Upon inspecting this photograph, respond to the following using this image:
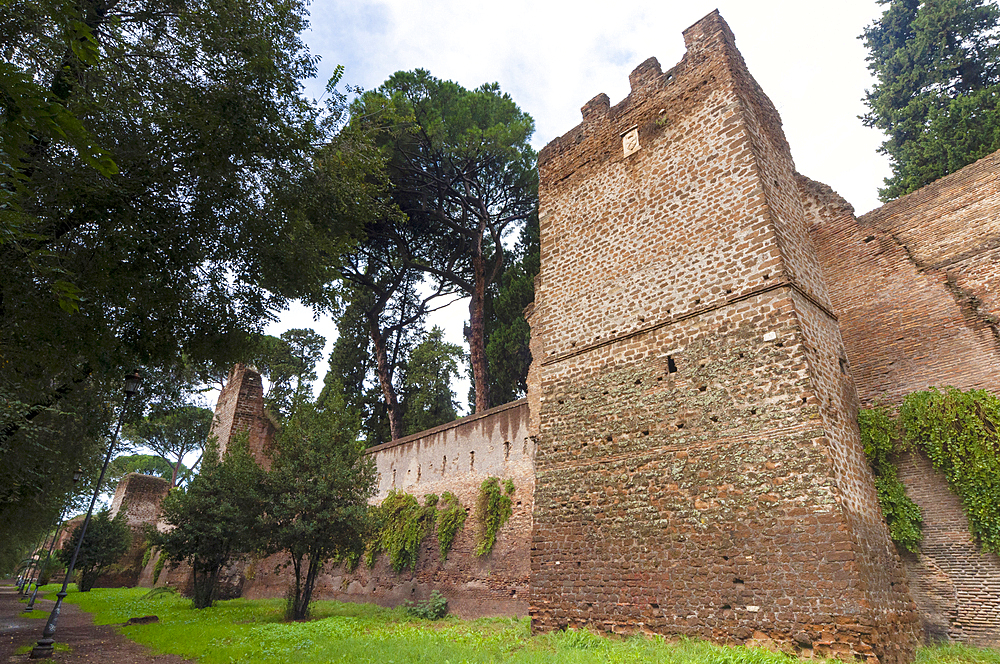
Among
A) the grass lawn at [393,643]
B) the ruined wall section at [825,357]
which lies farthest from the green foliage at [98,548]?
the ruined wall section at [825,357]

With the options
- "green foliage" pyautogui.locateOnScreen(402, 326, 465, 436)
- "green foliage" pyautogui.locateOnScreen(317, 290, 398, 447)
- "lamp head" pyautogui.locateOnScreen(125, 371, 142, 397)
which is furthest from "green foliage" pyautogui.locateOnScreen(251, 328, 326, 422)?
"lamp head" pyautogui.locateOnScreen(125, 371, 142, 397)

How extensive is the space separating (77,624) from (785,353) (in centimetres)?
1477

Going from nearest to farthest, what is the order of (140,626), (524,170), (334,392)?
1. (140,626)
2. (334,392)
3. (524,170)

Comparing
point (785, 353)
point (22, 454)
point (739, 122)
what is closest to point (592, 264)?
point (739, 122)

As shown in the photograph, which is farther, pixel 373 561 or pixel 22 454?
pixel 373 561

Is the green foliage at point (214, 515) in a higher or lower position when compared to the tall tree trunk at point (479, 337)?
lower

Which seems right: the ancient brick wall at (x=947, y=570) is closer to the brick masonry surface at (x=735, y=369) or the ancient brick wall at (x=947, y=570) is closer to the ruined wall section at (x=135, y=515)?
the brick masonry surface at (x=735, y=369)

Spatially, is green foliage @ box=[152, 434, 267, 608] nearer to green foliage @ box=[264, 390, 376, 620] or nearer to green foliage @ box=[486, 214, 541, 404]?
green foliage @ box=[264, 390, 376, 620]

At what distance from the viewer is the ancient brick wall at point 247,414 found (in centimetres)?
1834

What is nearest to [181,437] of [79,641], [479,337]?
[479,337]

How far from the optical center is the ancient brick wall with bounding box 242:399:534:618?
1108cm

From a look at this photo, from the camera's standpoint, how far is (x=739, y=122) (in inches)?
300

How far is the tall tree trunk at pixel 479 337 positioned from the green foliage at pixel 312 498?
19.8ft

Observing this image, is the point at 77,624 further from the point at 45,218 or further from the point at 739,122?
the point at 739,122
